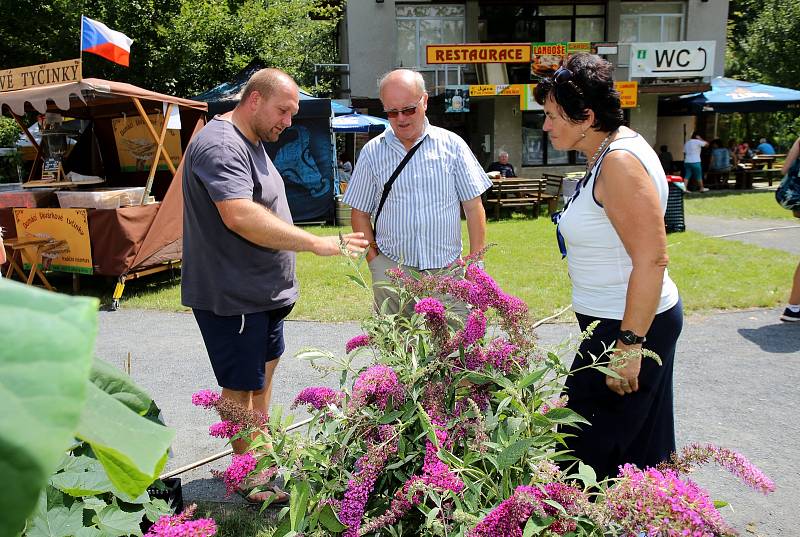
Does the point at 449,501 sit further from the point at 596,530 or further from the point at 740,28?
the point at 740,28

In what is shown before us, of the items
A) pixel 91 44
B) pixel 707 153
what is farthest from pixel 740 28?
pixel 91 44

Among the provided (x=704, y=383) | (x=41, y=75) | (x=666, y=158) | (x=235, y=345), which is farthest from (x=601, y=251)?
(x=666, y=158)

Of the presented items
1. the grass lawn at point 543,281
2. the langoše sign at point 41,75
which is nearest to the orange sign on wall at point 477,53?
the grass lawn at point 543,281

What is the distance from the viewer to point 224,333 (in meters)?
3.17

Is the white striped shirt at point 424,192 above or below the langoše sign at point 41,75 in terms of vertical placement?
below

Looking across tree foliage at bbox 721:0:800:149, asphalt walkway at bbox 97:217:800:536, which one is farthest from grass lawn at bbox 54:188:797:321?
tree foliage at bbox 721:0:800:149

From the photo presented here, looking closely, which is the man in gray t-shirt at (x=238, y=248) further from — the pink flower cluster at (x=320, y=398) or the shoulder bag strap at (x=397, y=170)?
the pink flower cluster at (x=320, y=398)

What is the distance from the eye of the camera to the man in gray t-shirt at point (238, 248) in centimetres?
300

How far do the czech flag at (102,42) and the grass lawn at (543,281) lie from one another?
2.90 meters

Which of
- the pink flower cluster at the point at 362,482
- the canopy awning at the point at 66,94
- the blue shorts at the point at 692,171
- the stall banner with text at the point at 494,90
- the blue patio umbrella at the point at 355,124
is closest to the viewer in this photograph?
the pink flower cluster at the point at 362,482

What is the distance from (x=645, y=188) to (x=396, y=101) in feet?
5.68

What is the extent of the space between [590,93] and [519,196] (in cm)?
1250

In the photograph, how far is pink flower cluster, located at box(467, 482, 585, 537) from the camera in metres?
1.40

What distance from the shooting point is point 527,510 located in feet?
4.63
